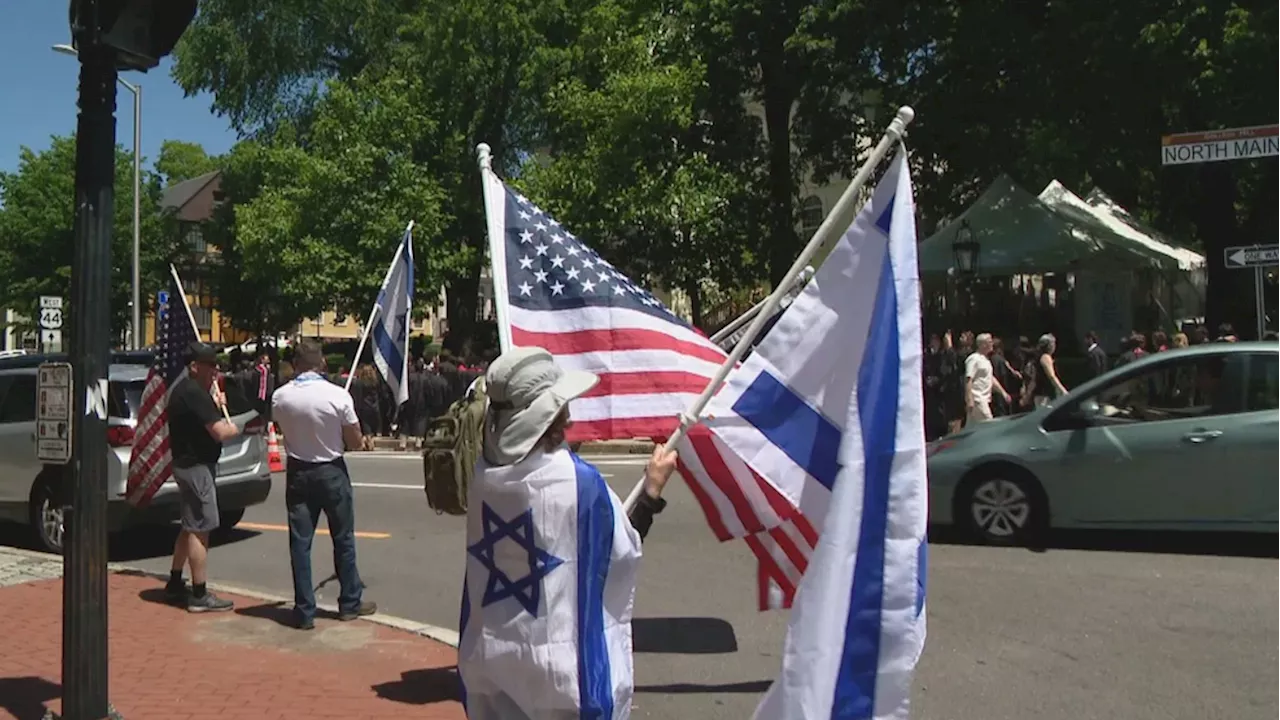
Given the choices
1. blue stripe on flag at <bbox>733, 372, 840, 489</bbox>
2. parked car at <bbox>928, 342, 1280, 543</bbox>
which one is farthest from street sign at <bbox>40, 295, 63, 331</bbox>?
blue stripe on flag at <bbox>733, 372, 840, 489</bbox>

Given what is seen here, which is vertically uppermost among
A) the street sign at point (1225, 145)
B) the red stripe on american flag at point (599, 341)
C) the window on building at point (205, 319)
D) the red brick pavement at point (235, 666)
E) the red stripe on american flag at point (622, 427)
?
the window on building at point (205, 319)

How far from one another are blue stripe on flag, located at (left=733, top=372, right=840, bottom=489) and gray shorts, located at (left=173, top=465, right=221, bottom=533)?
16.4ft

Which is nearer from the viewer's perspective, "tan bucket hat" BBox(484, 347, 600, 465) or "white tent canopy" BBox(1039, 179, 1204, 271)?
"tan bucket hat" BBox(484, 347, 600, 465)

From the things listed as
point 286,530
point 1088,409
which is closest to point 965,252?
point 1088,409

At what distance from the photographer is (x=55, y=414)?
5.12 metres

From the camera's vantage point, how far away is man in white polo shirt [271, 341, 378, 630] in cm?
717

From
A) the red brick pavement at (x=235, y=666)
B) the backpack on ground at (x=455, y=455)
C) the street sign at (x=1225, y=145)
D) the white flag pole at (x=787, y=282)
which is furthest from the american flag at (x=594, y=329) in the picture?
the street sign at (x=1225, y=145)

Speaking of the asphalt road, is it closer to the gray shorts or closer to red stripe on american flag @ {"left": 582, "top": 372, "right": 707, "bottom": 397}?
the gray shorts

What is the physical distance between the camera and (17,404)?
10930 mm

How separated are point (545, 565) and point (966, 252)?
1954 centimetres

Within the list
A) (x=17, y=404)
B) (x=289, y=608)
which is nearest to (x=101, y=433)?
(x=289, y=608)

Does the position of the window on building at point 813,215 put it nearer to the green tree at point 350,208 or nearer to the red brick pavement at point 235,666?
the green tree at point 350,208

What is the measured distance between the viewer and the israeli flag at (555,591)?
118 inches

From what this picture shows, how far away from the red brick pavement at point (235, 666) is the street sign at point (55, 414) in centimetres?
137
